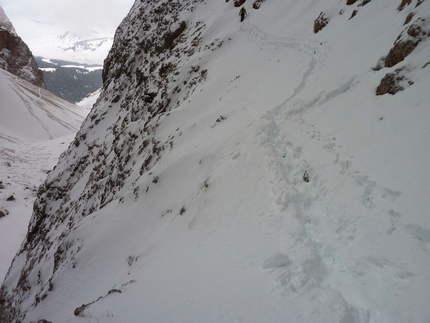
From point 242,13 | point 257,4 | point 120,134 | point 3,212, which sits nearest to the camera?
point 120,134

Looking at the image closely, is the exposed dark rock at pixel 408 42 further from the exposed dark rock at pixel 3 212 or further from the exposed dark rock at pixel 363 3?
the exposed dark rock at pixel 3 212

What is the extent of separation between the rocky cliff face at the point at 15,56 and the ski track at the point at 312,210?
10992cm

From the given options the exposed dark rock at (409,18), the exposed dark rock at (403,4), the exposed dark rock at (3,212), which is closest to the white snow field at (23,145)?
the exposed dark rock at (3,212)

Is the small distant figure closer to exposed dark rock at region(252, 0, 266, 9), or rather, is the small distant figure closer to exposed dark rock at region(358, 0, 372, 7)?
exposed dark rock at region(252, 0, 266, 9)

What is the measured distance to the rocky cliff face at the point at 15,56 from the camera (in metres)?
87.4

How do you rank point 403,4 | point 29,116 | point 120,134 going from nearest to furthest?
1. point 403,4
2. point 120,134
3. point 29,116

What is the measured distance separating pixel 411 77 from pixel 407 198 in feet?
13.7

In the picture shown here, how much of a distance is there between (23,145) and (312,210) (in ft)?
201

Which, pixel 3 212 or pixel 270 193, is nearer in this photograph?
pixel 270 193

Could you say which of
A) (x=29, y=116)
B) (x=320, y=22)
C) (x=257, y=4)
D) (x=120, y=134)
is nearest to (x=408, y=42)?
(x=320, y=22)

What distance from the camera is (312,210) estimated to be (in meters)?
5.47

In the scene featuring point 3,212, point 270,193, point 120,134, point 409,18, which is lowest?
point 3,212

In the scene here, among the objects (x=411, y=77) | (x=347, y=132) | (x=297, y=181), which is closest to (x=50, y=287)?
(x=297, y=181)

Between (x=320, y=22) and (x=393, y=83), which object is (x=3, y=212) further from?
(x=393, y=83)
